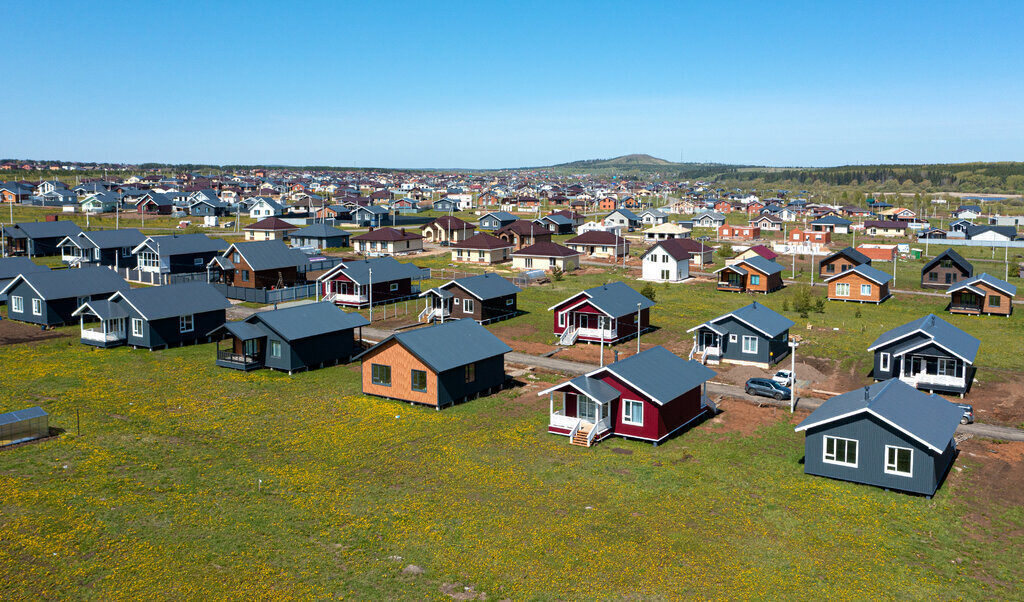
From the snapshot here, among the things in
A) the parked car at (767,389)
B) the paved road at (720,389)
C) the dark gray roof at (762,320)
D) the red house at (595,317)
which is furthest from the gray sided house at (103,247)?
the parked car at (767,389)

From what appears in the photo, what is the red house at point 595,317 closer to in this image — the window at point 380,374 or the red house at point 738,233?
the window at point 380,374

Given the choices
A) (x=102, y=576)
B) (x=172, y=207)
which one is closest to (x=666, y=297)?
(x=102, y=576)

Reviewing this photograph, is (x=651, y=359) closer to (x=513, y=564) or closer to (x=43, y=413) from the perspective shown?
(x=513, y=564)

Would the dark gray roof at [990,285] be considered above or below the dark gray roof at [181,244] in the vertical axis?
below

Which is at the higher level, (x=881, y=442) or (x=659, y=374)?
→ (x=659, y=374)

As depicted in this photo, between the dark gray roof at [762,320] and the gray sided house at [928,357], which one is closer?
the gray sided house at [928,357]

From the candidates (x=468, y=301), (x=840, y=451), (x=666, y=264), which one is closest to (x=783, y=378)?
A: (x=840, y=451)

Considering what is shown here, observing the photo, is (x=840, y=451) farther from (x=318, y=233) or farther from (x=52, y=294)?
(x=318, y=233)
